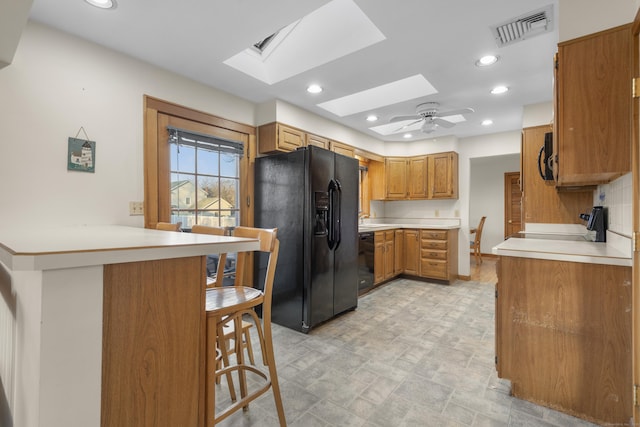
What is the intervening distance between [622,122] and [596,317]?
1011 mm

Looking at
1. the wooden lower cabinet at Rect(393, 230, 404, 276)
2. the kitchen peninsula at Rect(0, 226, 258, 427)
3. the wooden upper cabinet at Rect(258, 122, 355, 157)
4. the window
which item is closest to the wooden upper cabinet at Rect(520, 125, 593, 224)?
the wooden lower cabinet at Rect(393, 230, 404, 276)

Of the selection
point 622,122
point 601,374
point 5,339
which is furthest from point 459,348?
point 5,339

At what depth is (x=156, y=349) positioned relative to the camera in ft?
3.23

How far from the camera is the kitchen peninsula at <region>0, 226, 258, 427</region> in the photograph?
768 millimetres

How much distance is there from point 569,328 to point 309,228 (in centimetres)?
195

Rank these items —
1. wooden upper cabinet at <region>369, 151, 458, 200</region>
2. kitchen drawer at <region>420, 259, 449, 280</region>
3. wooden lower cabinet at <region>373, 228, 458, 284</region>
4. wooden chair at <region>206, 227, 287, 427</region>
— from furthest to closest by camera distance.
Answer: wooden upper cabinet at <region>369, 151, 458, 200</region> < kitchen drawer at <region>420, 259, 449, 280</region> < wooden lower cabinet at <region>373, 228, 458, 284</region> < wooden chair at <region>206, 227, 287, 427</region>

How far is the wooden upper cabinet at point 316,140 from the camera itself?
11.9 ft

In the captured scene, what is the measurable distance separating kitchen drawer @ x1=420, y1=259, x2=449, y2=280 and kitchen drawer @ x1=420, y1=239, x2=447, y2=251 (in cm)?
21

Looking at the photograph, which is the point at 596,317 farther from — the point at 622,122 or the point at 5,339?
the point at 5,339

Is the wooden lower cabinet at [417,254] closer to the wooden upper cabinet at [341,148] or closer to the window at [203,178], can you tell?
the wooden upper cabinet at [341,148]

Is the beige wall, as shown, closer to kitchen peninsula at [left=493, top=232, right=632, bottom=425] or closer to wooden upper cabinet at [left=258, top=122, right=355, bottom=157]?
kitchen peninsula at [left=493, top=232, right=632, bottom=425]

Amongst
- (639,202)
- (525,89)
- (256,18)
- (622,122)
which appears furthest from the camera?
(525,89)

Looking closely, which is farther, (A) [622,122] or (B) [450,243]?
(B) [450,243]

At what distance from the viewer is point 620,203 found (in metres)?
1.75
